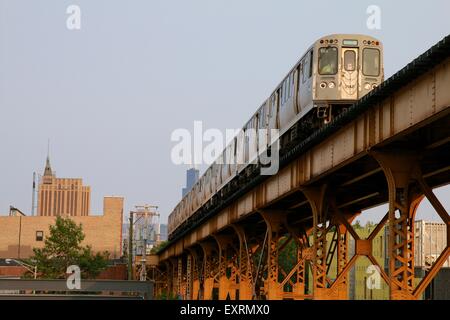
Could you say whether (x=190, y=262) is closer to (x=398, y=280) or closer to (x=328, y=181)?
(x=328, y=181)

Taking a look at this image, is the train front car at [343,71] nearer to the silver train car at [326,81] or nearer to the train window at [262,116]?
the silver train car at [326,81]

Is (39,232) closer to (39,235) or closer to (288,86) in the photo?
(39,235)

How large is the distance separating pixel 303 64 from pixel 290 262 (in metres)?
75.9

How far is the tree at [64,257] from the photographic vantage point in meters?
96.9

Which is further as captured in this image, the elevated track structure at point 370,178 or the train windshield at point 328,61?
the train windshield at point 328,61

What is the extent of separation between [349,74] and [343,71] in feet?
0.81

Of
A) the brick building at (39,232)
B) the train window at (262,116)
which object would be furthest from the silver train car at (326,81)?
the brick building at (39,232)

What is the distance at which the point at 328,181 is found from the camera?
2709 cm

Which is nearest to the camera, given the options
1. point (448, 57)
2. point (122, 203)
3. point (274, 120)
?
Answer: point (448, 57)

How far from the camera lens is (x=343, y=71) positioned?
29.3m

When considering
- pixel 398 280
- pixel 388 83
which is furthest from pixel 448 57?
pixel 398 280

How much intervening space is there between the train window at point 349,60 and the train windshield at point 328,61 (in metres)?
0.37

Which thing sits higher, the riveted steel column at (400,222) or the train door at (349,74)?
the train door at (349,74)

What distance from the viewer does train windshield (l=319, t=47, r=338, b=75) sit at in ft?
96.0
